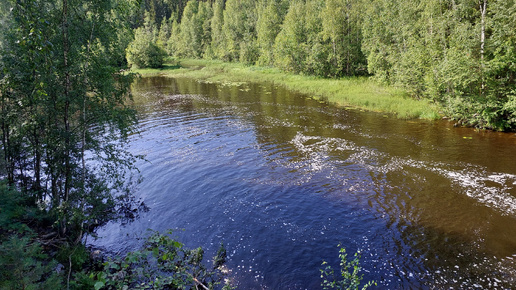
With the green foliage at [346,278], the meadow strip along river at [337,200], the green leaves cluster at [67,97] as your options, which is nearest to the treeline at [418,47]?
the meadow strip along river at [337,200]

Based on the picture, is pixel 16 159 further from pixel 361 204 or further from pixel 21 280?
pixel 361 204

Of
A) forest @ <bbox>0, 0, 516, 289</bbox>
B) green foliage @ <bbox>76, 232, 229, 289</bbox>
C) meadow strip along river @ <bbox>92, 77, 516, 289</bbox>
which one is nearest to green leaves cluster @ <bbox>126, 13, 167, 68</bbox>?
forest @ <bbox>0, 0, 516, 289</bbox>

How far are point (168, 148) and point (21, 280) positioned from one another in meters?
17.1

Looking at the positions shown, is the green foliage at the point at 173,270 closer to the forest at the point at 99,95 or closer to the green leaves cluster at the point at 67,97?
the forest at the point at 99,95

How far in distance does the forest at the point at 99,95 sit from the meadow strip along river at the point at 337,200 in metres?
1.61

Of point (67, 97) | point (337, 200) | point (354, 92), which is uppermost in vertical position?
point (67, 97)

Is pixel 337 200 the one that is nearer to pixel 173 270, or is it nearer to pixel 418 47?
pixel 173 270

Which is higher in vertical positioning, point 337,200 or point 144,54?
point 144,54

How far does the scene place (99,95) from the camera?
1075 cm

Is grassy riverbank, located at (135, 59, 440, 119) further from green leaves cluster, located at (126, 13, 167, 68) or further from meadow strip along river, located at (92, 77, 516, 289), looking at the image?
green leaves cluster, located at (126, 13, 167, 68)

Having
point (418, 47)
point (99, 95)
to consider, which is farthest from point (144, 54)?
point (99, 95)

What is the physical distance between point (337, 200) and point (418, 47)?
71.7ft

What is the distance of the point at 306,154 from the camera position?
1977 centimetres

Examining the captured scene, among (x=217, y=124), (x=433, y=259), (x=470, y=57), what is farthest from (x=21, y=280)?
(x=470, y=57)
